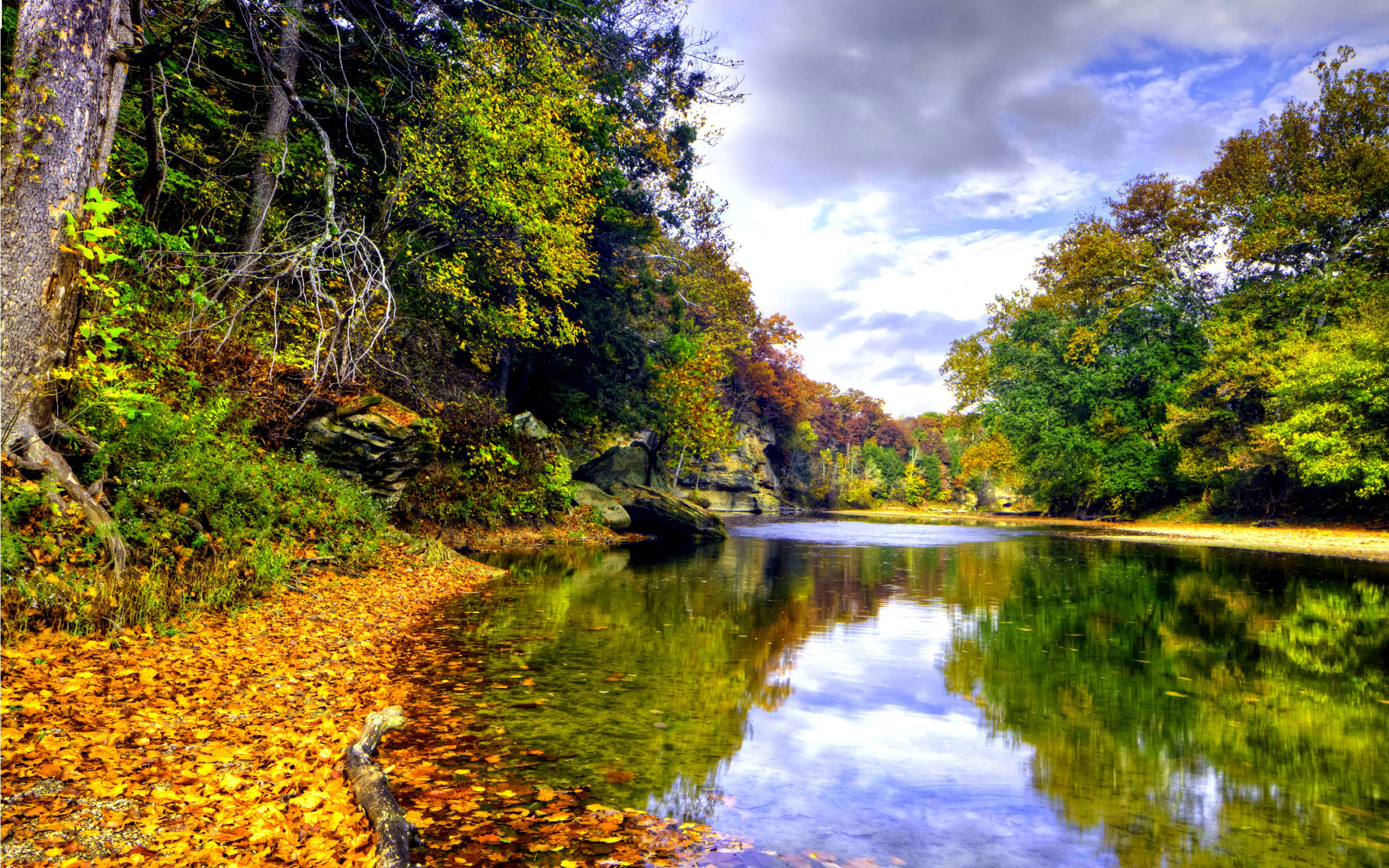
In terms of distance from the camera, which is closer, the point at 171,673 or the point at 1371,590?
the point at 171,673

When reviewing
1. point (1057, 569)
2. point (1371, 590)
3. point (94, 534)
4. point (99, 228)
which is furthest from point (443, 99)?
point (1371, 590)

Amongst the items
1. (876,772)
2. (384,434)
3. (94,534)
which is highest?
(384,434)

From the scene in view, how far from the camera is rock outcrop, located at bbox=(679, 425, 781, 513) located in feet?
160

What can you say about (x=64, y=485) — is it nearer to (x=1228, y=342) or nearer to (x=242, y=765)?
(x=242, y=765)

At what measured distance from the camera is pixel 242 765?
366 centimetres

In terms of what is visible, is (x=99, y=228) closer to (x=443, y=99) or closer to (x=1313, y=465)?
(x=443, y=99)

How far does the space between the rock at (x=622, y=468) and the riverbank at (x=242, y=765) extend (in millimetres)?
17379

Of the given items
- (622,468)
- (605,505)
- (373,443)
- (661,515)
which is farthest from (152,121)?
(622,468)

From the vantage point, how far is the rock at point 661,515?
22.2m

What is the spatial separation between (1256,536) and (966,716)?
2708cm

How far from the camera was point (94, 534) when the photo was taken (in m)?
5.73

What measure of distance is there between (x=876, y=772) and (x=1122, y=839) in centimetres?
141

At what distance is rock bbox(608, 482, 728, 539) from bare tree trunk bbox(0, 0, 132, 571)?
54.8 feet

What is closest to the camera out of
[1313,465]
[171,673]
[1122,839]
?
[1122,839]
